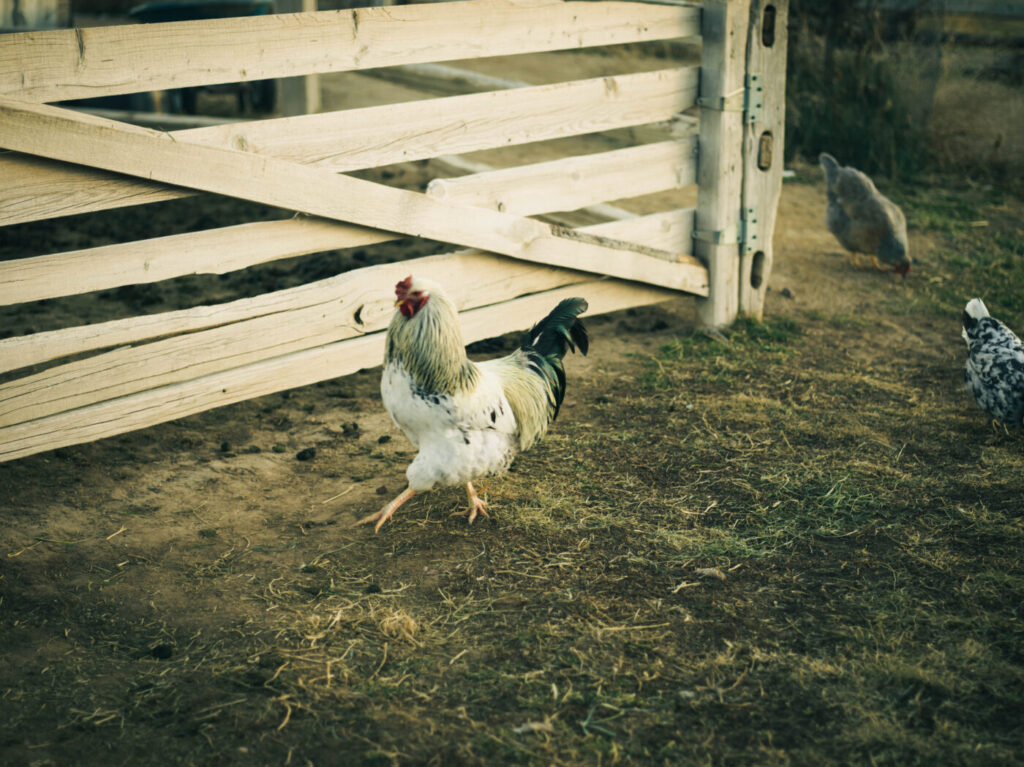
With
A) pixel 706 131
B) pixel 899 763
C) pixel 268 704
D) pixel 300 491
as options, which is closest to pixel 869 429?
pixel 706 131

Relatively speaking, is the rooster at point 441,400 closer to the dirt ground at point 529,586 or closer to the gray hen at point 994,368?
the dirt ground at point 529,586

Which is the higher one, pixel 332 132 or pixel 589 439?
pixel 332 132

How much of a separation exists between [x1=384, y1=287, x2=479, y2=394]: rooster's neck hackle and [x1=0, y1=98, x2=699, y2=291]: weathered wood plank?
86 cm

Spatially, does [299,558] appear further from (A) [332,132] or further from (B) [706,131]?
(B) [706,131]

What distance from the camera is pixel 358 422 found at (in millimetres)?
5059

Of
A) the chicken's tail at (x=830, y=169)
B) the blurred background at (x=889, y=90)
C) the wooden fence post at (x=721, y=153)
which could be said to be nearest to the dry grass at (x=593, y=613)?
the wooden fence post at (x=721, y=153)

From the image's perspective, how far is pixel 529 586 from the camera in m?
3.65

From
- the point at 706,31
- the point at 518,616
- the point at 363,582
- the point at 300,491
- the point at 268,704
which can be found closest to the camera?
the point at 268,704

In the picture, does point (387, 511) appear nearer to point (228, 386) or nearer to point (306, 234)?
point (228, 386)

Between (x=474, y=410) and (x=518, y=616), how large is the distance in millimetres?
849

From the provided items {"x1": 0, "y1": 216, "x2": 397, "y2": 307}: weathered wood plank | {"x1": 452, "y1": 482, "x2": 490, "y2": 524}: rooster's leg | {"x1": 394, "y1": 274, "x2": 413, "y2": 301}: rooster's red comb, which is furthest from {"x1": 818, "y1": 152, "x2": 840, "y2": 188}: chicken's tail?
{"x1": 394, "y1": 274, "x2": 413, "y2": 301}: rooster's red comb

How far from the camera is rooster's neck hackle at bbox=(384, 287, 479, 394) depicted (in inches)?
148

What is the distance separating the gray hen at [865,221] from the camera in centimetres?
689

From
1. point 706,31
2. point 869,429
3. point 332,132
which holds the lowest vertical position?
point 869,429
